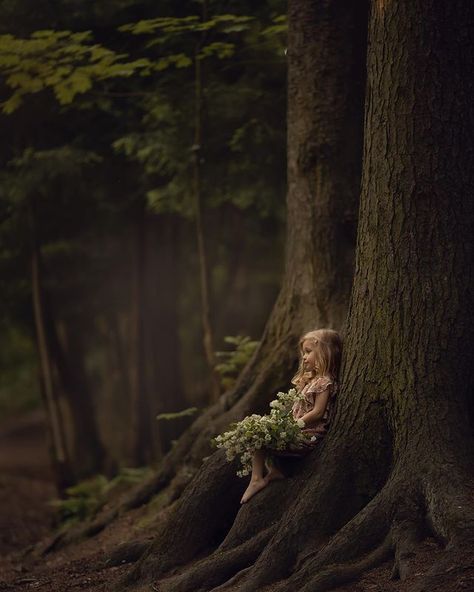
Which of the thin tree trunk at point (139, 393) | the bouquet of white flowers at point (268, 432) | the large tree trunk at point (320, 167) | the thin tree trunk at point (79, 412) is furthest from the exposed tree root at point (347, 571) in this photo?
the thin tree trunk at point (79, 412)

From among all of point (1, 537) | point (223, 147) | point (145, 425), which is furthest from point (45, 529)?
point (223, 147)

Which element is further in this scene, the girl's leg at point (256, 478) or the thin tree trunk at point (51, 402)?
the thin tree trunk at point (51, 402)

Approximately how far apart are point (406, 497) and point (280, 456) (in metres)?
1.13

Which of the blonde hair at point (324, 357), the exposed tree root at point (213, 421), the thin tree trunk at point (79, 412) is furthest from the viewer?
the thin tree trunk at point (79, 412)

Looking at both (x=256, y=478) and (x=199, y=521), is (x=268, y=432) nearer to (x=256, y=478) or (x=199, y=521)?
(x=256, y=478)

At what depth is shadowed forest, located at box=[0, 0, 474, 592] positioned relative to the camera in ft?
21.8

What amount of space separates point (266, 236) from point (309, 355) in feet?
36.5

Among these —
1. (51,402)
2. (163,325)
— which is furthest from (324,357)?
(163,325)

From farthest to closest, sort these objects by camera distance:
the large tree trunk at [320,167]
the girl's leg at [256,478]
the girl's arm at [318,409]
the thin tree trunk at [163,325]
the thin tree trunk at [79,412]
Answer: the thin tree trunk at [79,412] → the thin tree trunk at [163,325] → the large tree trunk at [320,167] → the girl's arm at [318,409] → the girl's leg at [256,478]

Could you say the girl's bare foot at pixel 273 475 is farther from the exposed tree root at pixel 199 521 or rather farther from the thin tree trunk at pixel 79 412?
the thin tree trunk at pixel 79 412

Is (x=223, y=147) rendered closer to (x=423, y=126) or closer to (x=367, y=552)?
(x=423, y=126)

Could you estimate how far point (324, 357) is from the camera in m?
7.43

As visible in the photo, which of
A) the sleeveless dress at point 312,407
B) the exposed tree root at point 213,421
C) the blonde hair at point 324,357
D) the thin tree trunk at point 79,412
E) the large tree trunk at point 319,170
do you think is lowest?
the thin tree trunk at point 79,412

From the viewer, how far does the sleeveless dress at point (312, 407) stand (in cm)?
714
